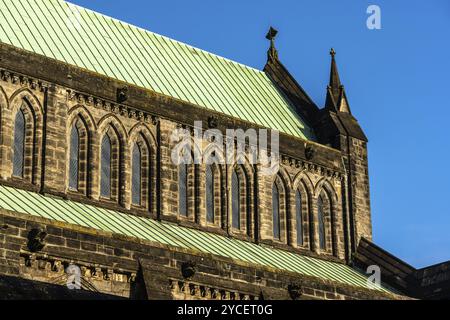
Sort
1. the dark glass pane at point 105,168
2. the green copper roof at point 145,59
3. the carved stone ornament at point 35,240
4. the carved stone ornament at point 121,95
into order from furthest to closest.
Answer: the green copper roof at point 145,59, the carved stone ornament at point 121,95, the dark glass pane at point 105,168, the carved stone ornament at point 35,240

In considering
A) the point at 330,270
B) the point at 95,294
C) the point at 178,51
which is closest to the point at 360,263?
the point at 330,270

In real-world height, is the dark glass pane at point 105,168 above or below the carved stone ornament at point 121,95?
below

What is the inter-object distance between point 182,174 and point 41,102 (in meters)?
6.73

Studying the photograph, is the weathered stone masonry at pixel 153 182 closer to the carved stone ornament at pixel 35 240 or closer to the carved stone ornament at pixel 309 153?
the carved stone ornament at pixel 309 153

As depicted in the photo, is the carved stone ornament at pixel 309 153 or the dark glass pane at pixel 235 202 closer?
the dark glass pane at pixel 235 202

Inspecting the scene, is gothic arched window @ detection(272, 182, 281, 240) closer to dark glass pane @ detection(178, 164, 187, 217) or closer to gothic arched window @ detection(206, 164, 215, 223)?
gothic arched window @ detection(206, 164, 215, 223)

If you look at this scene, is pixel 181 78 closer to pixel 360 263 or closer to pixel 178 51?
pixel 178 51

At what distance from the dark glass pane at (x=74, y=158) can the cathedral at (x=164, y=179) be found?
0.06 meters

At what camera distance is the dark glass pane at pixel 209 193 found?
177 feet

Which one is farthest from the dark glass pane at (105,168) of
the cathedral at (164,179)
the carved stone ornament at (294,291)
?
the carved stone ornament at (294,291)

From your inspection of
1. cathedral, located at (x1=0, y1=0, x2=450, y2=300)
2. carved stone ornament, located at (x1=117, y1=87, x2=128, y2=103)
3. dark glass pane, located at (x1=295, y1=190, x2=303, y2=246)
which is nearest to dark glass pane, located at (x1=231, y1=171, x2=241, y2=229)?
cathedral, located at (x1=0, y1=0, x2=450, y2=300)

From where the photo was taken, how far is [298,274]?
165 ft

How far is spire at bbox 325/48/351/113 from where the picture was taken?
61125mm

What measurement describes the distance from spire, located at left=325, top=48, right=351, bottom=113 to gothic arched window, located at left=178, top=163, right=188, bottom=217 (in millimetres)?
9971
